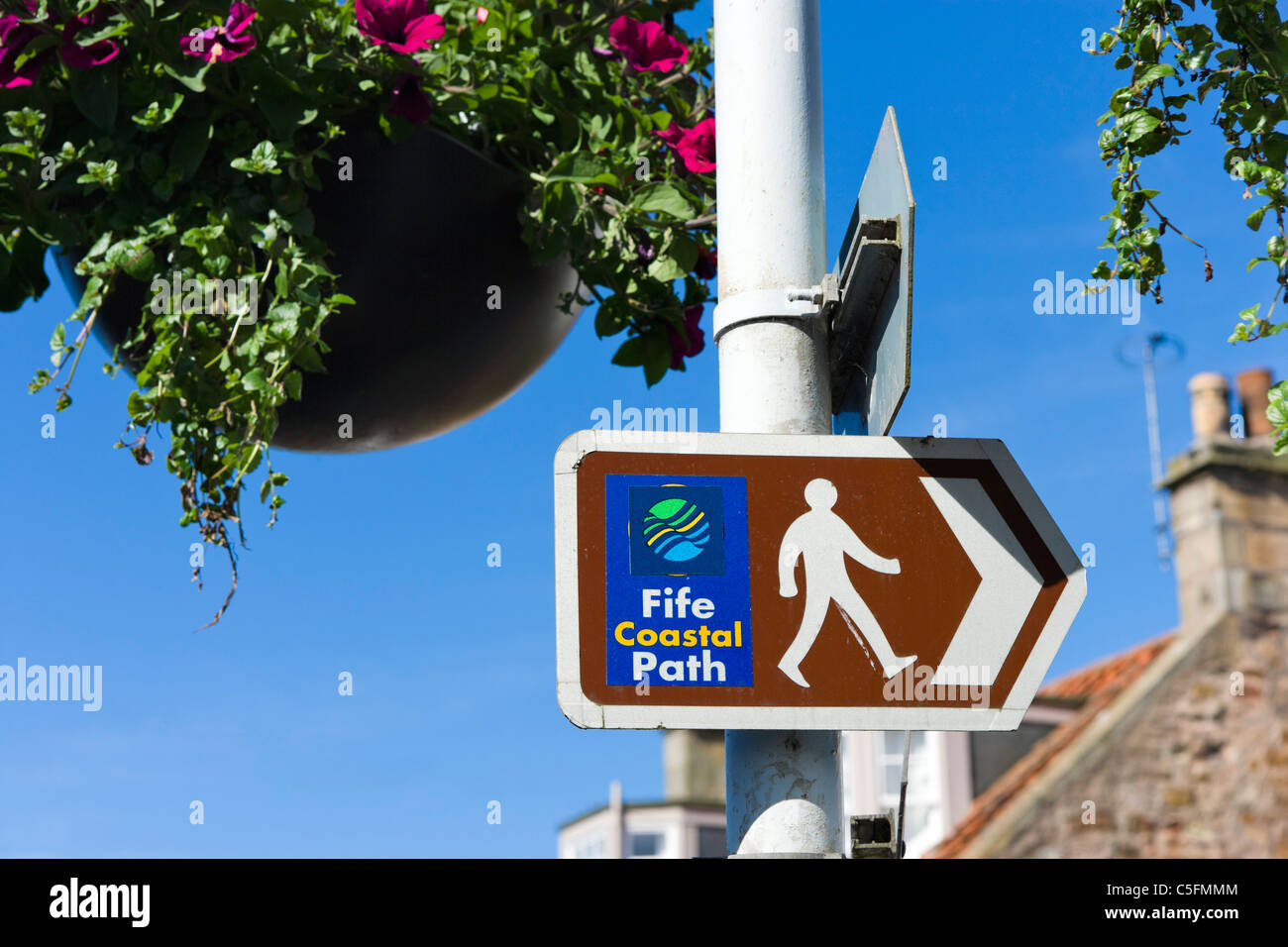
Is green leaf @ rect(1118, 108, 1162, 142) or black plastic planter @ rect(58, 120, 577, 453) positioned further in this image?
black plastic planter @ rect(58, 120, 577, 453)

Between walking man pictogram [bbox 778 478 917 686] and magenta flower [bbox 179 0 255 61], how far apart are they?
0.98 metres

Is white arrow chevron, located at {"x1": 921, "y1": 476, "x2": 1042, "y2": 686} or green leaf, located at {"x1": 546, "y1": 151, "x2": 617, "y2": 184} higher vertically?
green leaf, located at {"x1": 546, "y1": 151, "x2": 617, "y2": 184}

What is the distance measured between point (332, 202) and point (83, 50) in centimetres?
37

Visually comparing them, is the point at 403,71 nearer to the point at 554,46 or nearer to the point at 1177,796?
the point at 554,46

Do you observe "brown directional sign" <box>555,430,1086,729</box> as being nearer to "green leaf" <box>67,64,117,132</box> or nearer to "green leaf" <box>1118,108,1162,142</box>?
"green leaf" <box>1118,108,1162,142</box>

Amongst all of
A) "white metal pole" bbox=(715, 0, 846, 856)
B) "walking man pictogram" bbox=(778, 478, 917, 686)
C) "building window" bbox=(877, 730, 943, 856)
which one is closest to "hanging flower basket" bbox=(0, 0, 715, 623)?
"white metal pole" bbox=(715, 0, 846, 856)

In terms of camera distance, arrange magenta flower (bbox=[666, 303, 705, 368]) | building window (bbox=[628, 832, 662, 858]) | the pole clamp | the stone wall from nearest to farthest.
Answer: the pole clamp → magenta flower (bbox=[666, 303, 705, 368]) → the stone wall → building window (bbox=[628, 832, 662, 858])

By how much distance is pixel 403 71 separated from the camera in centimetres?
207

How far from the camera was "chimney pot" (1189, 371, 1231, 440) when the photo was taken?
1378cm

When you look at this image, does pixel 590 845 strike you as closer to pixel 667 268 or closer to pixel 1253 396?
pixel 1253 396

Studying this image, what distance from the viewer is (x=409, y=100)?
2057 millimetres

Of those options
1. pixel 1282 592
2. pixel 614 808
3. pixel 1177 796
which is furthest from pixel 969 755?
pixel 614 808
